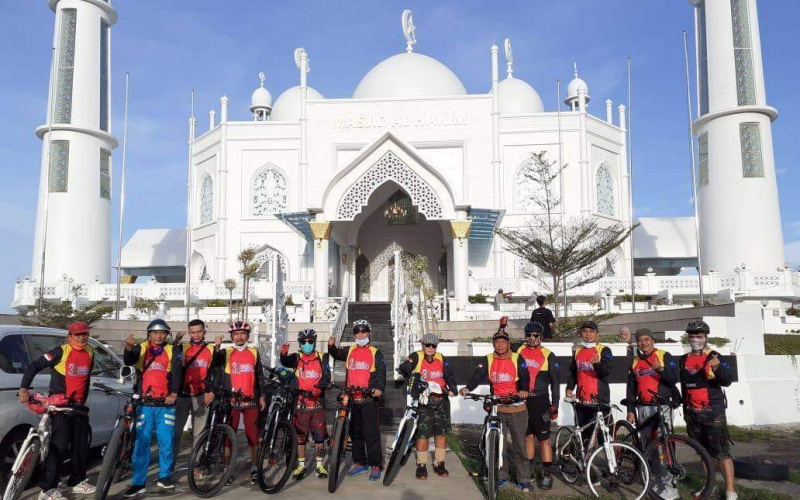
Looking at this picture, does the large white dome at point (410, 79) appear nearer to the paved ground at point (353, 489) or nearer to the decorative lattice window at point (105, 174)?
the decorative lattice window at point (105, 174)

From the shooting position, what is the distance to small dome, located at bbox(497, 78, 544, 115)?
32156 mm

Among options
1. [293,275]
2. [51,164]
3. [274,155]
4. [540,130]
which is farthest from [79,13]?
[540,130]

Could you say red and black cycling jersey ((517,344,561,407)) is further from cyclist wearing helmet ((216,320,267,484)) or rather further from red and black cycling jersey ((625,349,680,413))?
cyclist wearing helmet ((216,320,267,484))

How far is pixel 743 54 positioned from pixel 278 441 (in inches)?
994

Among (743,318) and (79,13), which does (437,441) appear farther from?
(79,13)

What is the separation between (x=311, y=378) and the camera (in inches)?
266

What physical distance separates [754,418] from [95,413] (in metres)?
9.68

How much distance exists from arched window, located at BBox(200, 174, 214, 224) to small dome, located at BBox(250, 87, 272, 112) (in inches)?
254

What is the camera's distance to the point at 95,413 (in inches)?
285

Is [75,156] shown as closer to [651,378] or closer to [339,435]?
[339,435]

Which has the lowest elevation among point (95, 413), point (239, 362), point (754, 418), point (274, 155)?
point (754, 418)

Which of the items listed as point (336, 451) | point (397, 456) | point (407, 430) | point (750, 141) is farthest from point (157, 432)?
point (750, 141)

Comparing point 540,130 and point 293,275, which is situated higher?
point 540,130

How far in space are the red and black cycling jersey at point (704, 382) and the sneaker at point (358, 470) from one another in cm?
324
